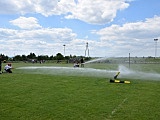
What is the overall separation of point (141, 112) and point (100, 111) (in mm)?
1454

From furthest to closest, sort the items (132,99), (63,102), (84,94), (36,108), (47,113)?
(84,94), (132,99), (63,102), (36,108), (47,113)

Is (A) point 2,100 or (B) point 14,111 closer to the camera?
(B) point 14,111

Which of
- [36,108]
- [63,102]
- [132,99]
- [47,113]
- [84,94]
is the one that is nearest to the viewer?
[47,113]

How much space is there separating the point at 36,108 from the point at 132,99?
14.6ft

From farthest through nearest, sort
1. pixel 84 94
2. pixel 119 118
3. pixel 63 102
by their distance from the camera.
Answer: pixel 84 94 → pixel 63 102 → pixel 119 118

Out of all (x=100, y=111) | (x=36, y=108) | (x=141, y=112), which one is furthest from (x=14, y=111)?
(x=141, y=112)

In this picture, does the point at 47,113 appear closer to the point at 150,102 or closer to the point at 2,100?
the point at 2,100

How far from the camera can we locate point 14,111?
8.62 meters

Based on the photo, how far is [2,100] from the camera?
10570 mm

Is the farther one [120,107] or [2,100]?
[2,100]

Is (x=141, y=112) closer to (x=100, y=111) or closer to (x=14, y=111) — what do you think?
(x=100, y=111)

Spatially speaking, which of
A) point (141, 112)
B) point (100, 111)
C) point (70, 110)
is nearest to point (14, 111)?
point (70, 110)

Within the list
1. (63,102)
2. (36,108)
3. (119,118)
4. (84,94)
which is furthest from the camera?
(84,94)

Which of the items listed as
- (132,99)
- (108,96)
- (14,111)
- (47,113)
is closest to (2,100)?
(14,111)
